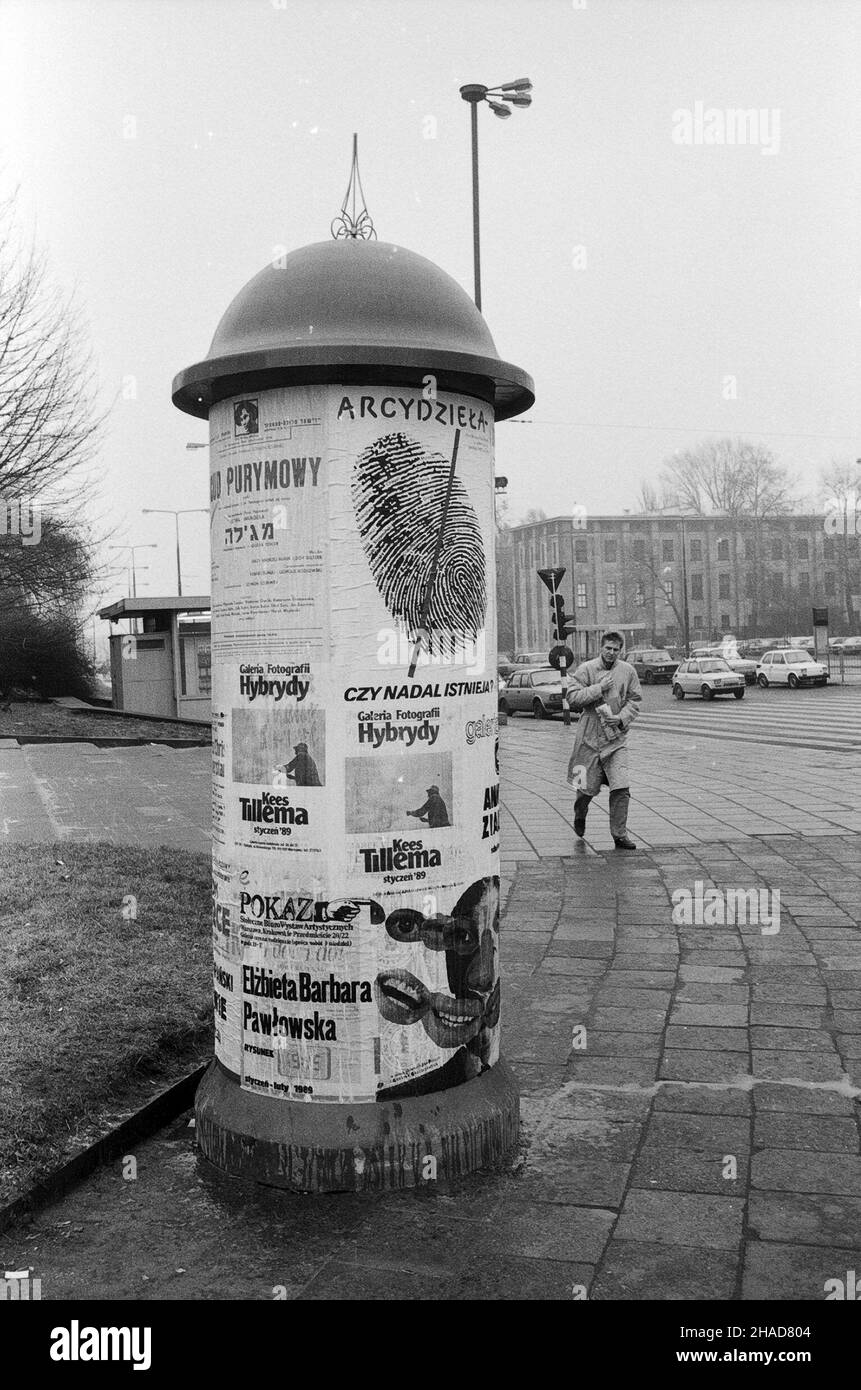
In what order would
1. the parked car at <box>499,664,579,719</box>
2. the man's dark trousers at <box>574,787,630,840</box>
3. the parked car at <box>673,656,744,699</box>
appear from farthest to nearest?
the parked car at <box>673,656,744,699</box>
the parked car at <box>499,664,579,719</box>
the man's dark trousers at <box>574,787,630,840</box>

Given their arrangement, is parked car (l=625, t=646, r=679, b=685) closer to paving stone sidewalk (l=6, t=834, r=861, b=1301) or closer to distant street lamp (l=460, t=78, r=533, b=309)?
distant street lamp (l=460, t=78, r=533, b=309)

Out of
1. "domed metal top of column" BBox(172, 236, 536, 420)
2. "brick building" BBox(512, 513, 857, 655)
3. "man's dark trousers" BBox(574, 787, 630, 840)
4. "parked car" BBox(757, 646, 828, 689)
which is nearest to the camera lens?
"domed metal top of column" BBox(172, 236, 536, 420)

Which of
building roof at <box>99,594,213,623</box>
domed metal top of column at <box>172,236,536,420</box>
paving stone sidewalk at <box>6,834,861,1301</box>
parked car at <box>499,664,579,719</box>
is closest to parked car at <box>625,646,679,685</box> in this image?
parked car at <box>499,664,579,719</box>

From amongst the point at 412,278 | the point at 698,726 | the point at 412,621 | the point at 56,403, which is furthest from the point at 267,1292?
the point at 698,726

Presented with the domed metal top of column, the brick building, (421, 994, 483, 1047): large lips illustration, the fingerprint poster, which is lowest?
(421, 994, 483, 1047): large lips illustration

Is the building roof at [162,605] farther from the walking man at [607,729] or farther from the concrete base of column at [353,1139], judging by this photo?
the concrete base of column at [353,1139]

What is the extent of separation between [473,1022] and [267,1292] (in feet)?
3.57

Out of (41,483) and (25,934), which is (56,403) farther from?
(25,934)

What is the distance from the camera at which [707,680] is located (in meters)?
39.8

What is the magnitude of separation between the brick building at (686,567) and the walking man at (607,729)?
3238 inches

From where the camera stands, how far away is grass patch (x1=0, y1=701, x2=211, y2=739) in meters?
22.4

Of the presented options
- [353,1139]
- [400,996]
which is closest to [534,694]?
[400,996]

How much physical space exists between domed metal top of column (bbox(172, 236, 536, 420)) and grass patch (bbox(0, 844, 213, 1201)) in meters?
2.44

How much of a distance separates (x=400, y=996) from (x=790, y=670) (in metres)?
42.3
